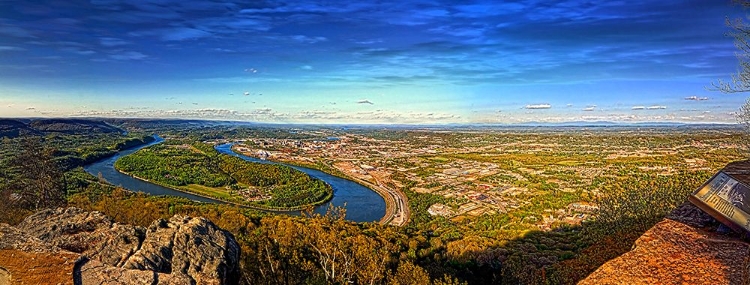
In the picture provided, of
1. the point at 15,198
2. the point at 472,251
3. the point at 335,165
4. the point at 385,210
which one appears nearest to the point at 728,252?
the point at 472,251

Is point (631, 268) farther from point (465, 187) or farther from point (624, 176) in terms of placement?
point (624, 176)

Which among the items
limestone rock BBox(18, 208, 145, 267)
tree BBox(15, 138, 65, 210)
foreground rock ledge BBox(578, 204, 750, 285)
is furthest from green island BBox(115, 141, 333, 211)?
foreground rock ledge BBox(578, 204, 750, 285)

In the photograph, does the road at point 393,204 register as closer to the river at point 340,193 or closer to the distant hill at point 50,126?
the river at point 340,193

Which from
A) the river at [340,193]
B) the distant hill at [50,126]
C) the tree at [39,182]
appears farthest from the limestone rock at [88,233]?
the distant hill at [50,126]

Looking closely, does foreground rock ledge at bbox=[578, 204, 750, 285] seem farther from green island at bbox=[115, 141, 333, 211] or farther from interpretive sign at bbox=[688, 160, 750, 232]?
green island at bbox=[115, 141, 333, 211]

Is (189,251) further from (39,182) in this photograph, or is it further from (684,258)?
(39,182)
